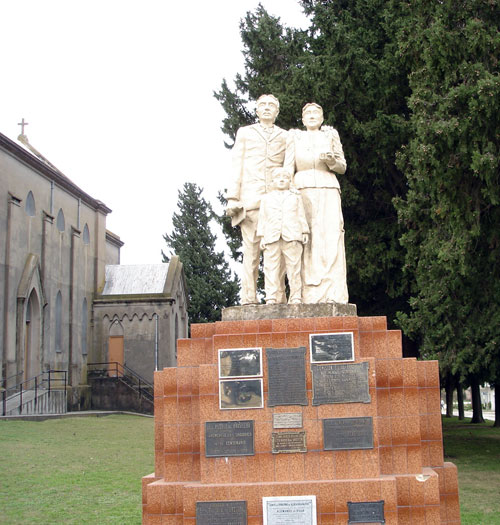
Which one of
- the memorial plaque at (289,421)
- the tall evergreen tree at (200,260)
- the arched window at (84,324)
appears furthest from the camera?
the tall evergreen tree at (200,260)

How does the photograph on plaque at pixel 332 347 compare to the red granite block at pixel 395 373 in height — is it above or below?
above

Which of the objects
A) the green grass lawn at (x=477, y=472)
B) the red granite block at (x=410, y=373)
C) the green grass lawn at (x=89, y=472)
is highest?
the red granite block at (x=410, y=373)

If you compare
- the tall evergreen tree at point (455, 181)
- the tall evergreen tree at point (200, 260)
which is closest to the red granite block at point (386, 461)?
the tall evergreen tree at point (455, 181)

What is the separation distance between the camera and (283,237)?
9.84m

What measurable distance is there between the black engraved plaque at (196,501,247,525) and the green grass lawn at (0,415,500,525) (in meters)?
2.70

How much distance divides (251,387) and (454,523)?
10.4ft

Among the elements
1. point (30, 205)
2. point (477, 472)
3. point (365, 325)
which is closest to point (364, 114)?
point (477, 472)

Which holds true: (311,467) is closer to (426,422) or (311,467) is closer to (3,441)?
(426,422)

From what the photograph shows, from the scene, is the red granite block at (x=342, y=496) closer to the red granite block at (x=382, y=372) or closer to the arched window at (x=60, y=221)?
the red granite block at (x=382, y=372)

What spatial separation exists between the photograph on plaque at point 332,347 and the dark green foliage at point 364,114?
37.1 ft

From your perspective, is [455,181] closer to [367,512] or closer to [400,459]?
[400,459]

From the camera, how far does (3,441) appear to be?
1806 cm

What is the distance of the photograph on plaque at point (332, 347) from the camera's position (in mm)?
8898

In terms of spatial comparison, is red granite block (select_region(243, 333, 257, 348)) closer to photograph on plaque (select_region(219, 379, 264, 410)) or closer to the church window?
photograph on plaque (select_region(219, 379, 264, 410))
